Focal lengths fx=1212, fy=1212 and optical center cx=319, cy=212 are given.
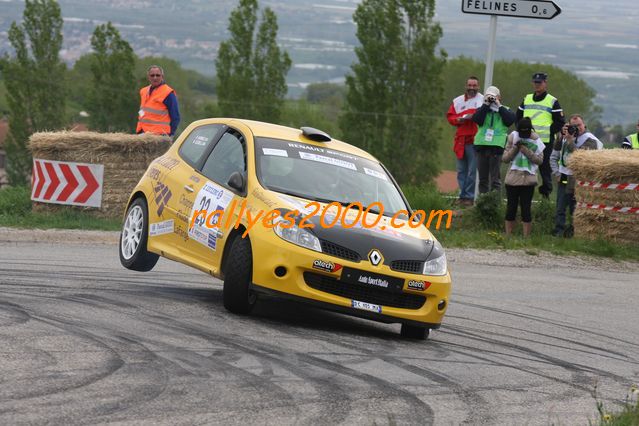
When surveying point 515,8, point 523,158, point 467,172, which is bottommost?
point 467,172

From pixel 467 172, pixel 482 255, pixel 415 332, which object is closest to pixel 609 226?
pixel 482 255

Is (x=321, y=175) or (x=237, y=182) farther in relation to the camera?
(x=321, y=175)

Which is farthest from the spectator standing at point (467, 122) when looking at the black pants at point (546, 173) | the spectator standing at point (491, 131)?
the black pants at point (546, 173)

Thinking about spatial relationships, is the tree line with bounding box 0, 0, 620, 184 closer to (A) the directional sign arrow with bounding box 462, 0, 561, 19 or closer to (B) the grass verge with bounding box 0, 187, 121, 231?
(A) the directional sign arrow with bounding box 462, 0, 561, 19

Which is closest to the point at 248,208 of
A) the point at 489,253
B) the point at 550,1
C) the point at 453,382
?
the point at 453,382

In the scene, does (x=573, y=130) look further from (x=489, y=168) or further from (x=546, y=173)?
(x=489, y=168)

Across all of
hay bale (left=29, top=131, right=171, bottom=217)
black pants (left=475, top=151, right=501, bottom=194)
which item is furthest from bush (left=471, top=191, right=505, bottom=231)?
hay bale (left=29, top=131, right=171, bottom=217)

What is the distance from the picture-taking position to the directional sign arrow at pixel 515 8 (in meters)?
19.2

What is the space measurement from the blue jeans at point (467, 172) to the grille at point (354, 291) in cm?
1074

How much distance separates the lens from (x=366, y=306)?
9.74m

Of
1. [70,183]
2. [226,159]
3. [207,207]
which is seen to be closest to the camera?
Answer: [207,207]

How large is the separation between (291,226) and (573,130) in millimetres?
9976

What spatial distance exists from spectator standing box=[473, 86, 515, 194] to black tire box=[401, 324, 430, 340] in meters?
8.97

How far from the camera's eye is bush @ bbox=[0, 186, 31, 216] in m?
19.1
